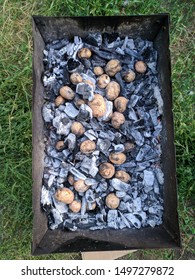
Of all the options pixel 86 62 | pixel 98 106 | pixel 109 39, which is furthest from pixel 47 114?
pixel 109 39

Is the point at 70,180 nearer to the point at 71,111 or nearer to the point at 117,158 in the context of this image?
the point at 117,158

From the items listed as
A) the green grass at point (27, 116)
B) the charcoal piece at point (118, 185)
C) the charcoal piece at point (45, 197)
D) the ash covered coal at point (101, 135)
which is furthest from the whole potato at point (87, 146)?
the green grass at point (27, 116)

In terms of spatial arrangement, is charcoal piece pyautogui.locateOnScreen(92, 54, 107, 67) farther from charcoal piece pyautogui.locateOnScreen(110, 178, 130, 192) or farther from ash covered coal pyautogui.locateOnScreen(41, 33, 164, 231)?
charcoal piece pyautogui.locateOnScreen(110, 178, 130, 192)

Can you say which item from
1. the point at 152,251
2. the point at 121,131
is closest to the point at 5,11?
the point at 121,131

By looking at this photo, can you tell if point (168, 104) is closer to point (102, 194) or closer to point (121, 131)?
point (121, 131)

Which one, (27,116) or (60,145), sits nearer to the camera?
(60,145)

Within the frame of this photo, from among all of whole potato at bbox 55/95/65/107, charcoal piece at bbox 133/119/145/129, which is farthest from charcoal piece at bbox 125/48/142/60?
whole potato at bbox 55/95/65/107
